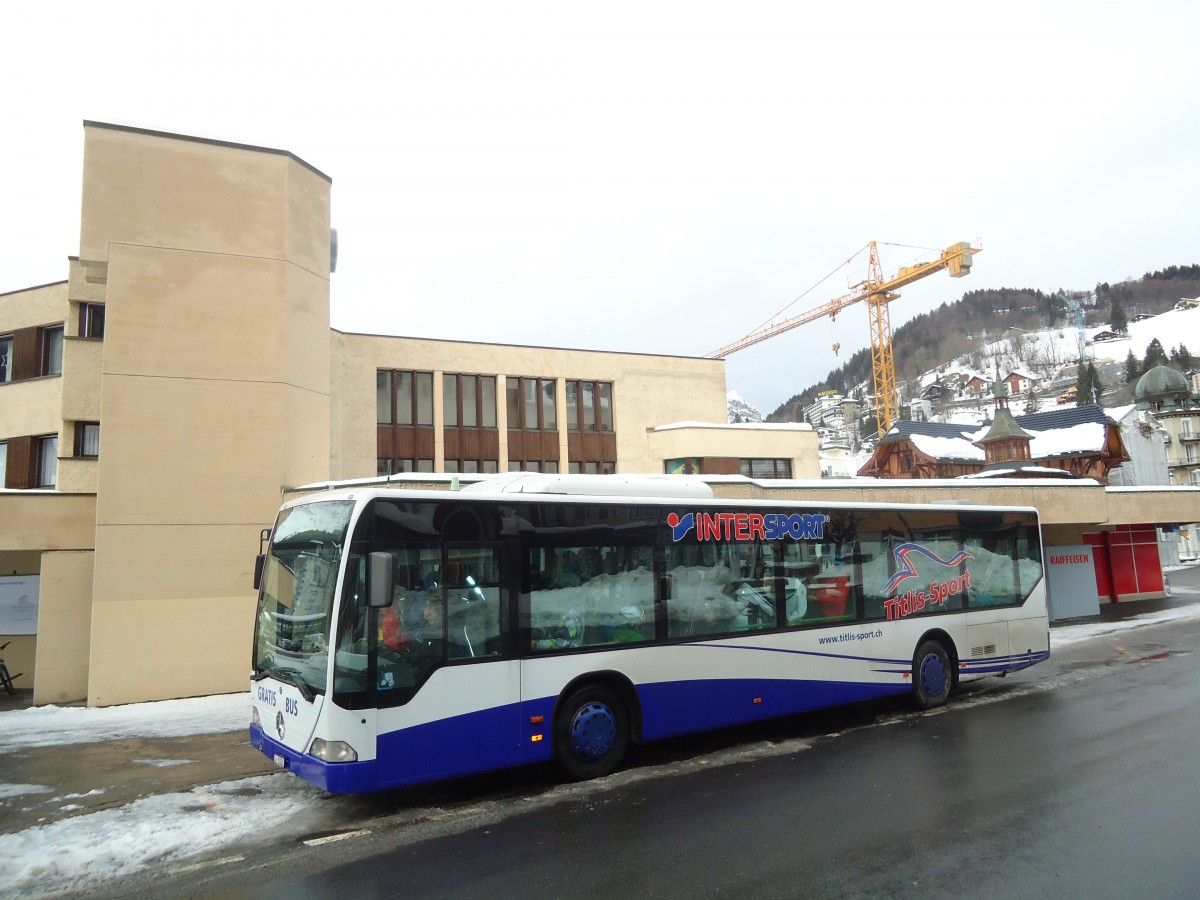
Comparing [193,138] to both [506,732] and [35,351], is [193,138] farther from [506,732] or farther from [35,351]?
[506,732]

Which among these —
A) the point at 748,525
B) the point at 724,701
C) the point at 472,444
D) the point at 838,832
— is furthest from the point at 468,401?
the point at 838,832

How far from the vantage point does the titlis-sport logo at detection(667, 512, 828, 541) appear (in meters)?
9.25

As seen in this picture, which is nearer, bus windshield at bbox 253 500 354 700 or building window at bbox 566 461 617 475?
bus windshield at bbox 253 500 354 700

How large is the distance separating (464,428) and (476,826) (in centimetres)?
2315

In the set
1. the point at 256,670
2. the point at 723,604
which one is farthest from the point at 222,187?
the point at 723,604

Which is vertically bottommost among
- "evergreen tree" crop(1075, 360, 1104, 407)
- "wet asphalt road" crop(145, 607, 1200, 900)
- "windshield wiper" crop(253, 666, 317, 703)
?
"wet asphalt road" crop(145, 607, 1200, 900)

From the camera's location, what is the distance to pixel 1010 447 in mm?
47469

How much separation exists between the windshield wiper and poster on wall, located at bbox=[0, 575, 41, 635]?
1355cm

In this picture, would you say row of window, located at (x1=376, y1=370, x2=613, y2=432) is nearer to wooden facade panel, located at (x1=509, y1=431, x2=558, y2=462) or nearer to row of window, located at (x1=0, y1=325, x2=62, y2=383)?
wooden facade panel, located at (x1=509, y1=431, x2=558, y2=462)

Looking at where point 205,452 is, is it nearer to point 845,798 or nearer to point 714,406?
point 845,798

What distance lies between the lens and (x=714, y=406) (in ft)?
112

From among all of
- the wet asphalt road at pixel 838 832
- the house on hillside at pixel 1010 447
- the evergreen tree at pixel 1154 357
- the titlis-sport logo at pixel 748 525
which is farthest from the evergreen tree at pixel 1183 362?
the wet asphalt road at pixel 838 832

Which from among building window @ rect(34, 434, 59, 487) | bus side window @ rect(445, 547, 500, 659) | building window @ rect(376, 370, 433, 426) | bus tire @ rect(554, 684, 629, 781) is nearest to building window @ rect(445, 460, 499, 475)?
building window @ rect(376, 370, 433, 426)

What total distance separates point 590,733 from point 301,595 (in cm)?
323
